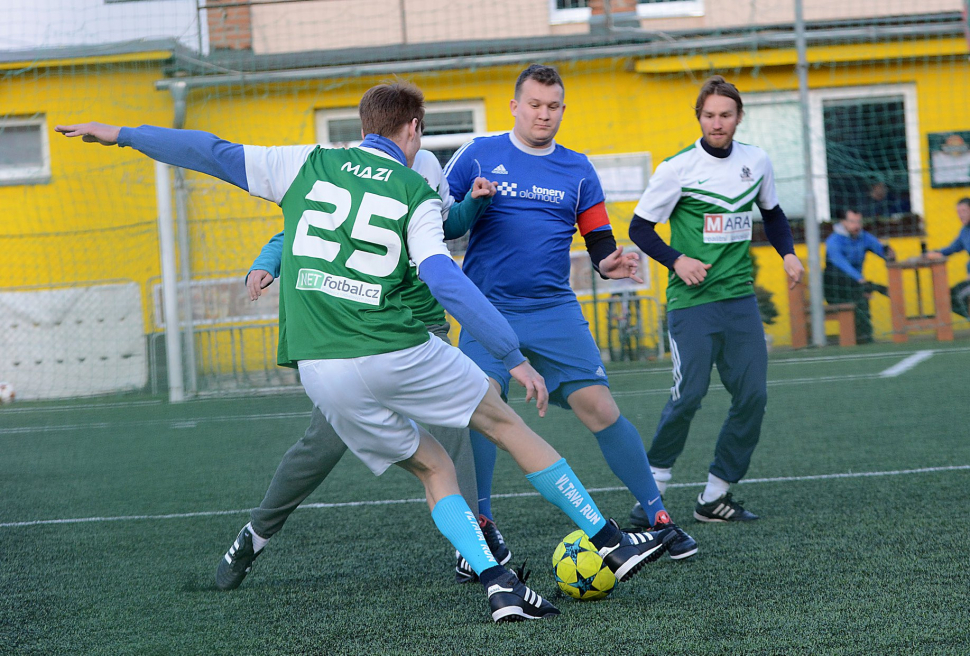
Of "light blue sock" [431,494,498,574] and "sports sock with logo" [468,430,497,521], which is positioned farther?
"sports sock with logo" [468,430,497,521]

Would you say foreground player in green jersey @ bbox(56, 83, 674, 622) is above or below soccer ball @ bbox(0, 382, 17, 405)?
above

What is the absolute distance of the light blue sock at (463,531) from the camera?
3.17 m

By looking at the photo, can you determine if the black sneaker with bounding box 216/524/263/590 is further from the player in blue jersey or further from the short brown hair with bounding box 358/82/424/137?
the short brown hair with bounding box 358/82/424/137

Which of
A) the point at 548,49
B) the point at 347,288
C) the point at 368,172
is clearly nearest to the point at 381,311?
the point at 347,288

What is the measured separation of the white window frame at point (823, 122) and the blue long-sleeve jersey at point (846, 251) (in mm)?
867

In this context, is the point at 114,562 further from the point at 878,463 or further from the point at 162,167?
the point at 162,167

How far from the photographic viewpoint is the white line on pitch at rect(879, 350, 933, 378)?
9.79m

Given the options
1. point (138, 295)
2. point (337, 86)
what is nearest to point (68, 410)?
point (138, 295)

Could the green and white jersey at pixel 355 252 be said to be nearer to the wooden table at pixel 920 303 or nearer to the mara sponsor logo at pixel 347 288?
the mara sponsor logo at pixel 347 288

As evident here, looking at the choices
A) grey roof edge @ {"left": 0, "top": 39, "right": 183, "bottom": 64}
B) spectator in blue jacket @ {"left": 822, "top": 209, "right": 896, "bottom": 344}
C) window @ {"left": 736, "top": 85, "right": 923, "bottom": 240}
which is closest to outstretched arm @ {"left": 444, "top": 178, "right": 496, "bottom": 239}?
grey roof edge @ {"left": 0, "top": 39, "right": 183, "bottom": 64}

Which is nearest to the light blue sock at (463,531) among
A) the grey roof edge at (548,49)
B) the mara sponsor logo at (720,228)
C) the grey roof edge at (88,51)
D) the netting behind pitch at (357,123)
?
the mara sponsor logo at (720,228)

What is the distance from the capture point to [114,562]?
14.2ft

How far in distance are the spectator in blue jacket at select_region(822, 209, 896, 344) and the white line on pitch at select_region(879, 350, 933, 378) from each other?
1.52 meters

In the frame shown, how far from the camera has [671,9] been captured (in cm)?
1437
